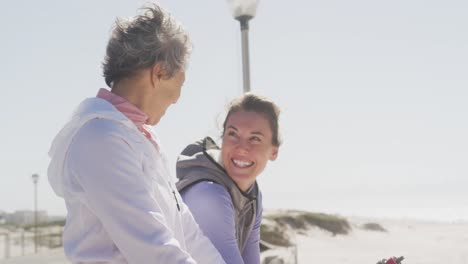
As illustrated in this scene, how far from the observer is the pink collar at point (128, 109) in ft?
7.16

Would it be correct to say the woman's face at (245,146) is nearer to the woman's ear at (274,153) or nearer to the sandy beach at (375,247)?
the woman's ear at (274,153)

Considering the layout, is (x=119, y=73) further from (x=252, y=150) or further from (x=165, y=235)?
(x=252, y=150)

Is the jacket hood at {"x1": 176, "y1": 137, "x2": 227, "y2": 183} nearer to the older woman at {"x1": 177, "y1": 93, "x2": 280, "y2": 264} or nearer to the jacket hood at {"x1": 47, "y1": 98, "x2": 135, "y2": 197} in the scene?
the older woman at {"x1": 177, "y1": 93, "x2": 280, "y2": 264}

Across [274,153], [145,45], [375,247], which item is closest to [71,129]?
[145,45]

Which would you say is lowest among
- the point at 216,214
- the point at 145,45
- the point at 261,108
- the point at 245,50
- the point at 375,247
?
the point at 375,247

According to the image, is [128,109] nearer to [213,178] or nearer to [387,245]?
[213,178]

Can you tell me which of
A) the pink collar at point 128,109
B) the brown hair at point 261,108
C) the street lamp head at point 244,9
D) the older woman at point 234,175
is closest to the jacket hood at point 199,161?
the older woman at point 234,175

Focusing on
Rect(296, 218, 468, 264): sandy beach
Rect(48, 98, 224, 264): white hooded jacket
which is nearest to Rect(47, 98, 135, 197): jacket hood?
Rect(48, 98, 224, 264): white hooded jacket

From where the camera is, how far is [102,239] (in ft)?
6.57

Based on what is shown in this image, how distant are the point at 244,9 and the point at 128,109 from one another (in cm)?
350

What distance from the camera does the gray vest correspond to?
2.99m

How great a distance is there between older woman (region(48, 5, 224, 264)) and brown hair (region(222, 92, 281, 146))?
37.5 inches

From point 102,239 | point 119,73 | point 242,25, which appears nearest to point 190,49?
point 119,73

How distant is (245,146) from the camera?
10.4ft
